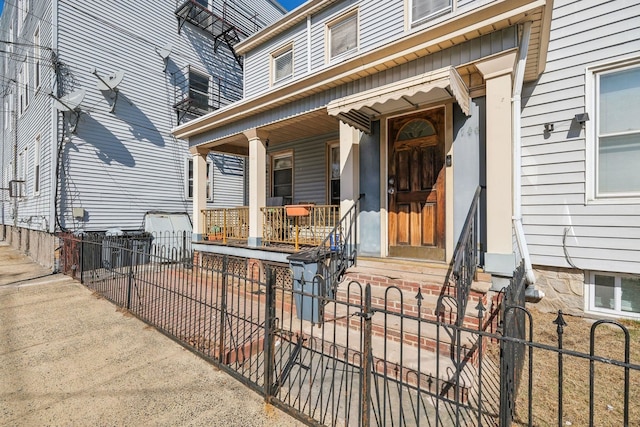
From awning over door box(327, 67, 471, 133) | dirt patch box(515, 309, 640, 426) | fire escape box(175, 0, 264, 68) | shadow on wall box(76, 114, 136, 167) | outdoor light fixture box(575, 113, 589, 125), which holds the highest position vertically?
fire escape box(175, 0, 264, 68)

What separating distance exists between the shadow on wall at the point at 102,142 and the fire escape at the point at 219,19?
511cm

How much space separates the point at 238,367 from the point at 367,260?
262 cm

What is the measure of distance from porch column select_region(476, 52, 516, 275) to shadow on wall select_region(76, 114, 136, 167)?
34.8ft

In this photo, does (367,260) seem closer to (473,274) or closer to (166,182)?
(473,274)

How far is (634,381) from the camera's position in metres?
3.10

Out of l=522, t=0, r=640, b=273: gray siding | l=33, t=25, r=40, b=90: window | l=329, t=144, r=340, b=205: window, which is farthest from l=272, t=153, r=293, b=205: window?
l=33, t=25, r=40, b=90: window

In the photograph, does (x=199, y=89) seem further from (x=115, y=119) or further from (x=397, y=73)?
(x=397, y=73)

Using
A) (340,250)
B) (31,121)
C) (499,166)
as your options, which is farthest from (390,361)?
(31,121)

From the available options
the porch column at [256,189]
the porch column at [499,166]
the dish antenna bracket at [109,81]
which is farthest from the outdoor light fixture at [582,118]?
the dish antenna bracket at [109,81]

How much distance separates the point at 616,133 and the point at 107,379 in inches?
286

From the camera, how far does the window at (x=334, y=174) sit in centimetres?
837

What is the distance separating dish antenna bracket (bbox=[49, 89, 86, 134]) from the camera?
8.73 m

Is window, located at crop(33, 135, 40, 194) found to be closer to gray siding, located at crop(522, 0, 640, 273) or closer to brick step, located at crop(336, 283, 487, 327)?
brick step, located at crop(336, 283, 487, 327)

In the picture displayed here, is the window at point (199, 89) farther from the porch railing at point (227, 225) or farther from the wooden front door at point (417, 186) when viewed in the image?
the wooden front door at point (417, 186)
